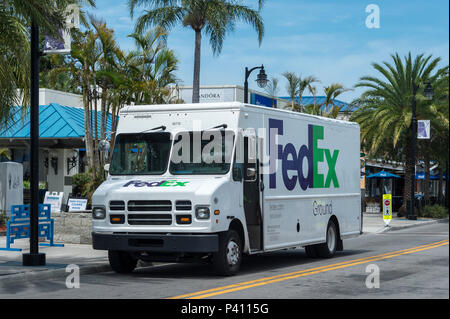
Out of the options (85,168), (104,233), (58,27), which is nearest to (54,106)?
(85,168)

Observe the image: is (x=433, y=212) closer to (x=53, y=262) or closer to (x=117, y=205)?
(x=53, y=262)

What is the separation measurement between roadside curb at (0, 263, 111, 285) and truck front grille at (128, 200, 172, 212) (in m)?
1.75

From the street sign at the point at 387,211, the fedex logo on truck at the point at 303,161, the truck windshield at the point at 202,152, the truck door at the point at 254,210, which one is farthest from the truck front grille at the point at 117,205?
the street sign at the point at 387,211

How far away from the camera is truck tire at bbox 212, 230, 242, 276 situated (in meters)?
12.9

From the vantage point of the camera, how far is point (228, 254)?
518 inches

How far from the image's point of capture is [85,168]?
129ft

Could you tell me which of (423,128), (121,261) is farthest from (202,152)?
(423,128)

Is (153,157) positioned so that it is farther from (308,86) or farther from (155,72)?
(308,86)

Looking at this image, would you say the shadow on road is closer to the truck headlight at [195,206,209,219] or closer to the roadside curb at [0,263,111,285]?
the roadside curb at [0,263,111,285]

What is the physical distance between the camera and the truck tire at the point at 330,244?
1714cm

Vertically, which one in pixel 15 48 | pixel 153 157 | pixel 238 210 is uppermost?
pixel 15 48

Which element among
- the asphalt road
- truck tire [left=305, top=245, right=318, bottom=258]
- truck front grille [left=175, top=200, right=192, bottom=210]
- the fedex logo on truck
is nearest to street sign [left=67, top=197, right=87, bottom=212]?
Answer: the asphalt road

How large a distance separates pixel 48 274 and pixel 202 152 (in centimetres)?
360
